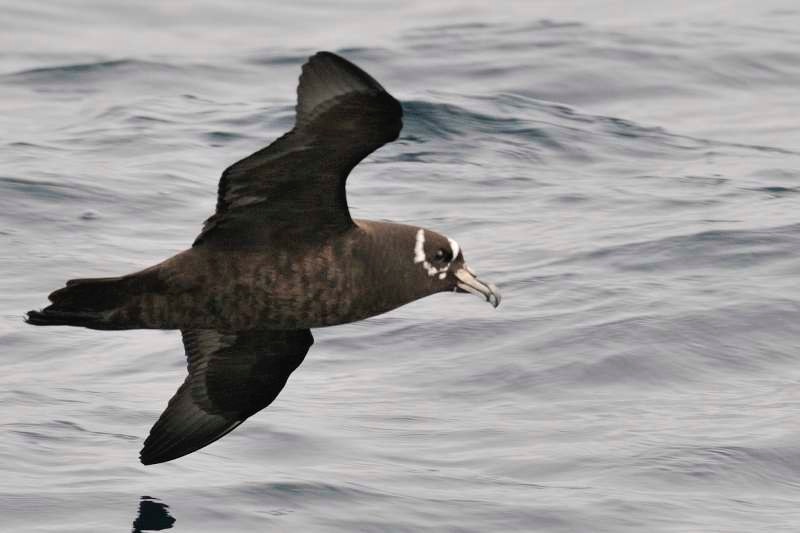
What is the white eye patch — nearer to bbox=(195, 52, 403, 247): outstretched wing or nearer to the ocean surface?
bbox=(195, 52, 403, 247): outstretched wing

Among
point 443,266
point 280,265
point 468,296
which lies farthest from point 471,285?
point 468,296

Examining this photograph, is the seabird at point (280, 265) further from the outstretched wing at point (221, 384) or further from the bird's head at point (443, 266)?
the outstretched wing at point (221, 384)

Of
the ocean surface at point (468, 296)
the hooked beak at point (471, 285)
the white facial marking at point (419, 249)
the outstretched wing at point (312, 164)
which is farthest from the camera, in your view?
the ocean surface at point (468, 296)

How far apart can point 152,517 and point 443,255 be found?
260cm

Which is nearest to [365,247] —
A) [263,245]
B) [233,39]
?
[263,245]

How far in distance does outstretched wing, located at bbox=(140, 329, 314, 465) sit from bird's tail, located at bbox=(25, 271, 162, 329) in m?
1.41

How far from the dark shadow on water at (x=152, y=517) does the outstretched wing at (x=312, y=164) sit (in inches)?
83.4

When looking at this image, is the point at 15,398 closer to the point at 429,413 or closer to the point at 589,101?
the point at 429,413

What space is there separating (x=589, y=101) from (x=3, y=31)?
28.4ft

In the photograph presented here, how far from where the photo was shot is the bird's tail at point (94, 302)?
864 cm

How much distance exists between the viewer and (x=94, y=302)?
868 cm

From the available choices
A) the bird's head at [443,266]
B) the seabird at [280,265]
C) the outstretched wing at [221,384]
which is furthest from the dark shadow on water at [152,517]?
the bird's head at [443,266]

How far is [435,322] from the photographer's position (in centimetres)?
1365

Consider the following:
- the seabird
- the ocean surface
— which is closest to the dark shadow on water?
the ocean surface
